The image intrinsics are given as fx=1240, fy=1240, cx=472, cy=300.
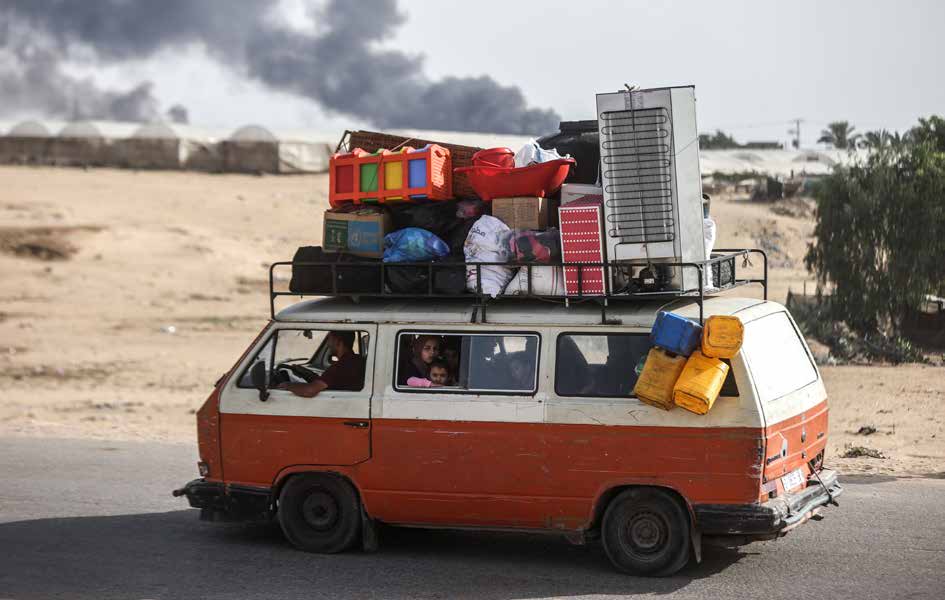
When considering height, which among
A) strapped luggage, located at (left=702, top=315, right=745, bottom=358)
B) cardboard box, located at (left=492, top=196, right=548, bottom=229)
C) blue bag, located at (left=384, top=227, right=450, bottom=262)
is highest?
cardboard box, located at (left=492, top=196, right=548, bottom=229)

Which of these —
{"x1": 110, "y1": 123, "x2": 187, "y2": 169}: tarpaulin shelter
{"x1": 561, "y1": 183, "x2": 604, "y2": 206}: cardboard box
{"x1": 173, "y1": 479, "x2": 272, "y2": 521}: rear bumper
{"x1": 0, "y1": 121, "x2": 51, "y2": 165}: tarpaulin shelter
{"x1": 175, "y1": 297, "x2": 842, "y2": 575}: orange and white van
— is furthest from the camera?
{"x1": 0, "y1": 121, "x2": 51, "y2": 165}: tarpaulin shelter

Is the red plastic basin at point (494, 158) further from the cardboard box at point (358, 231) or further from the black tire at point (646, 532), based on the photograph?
the black tire at point (646, 532)

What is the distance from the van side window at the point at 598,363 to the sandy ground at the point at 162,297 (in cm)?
505

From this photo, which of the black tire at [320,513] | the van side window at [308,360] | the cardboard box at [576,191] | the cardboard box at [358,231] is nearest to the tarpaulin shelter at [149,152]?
the van side window at [308,360]

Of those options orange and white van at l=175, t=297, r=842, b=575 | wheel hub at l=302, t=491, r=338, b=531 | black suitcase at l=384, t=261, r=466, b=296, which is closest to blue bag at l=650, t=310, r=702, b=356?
orange and white van at l=175, t=297, r=842, b=575

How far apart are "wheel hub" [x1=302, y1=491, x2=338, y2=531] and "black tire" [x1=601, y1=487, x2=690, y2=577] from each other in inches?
81.5

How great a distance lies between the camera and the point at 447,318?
8.68 m

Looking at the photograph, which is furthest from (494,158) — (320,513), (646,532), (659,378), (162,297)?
(162,297)

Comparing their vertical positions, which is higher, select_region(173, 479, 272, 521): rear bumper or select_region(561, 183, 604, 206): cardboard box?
select_region(561, 183, 604, 206): cardboard box

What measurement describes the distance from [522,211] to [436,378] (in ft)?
4.30

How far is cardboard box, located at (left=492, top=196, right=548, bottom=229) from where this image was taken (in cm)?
860

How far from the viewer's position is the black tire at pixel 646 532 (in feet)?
26.6

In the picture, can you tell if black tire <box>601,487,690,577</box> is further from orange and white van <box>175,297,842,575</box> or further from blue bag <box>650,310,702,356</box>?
blue bag <box>650,310,702,356</box>

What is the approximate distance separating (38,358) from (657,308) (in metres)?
16.7
